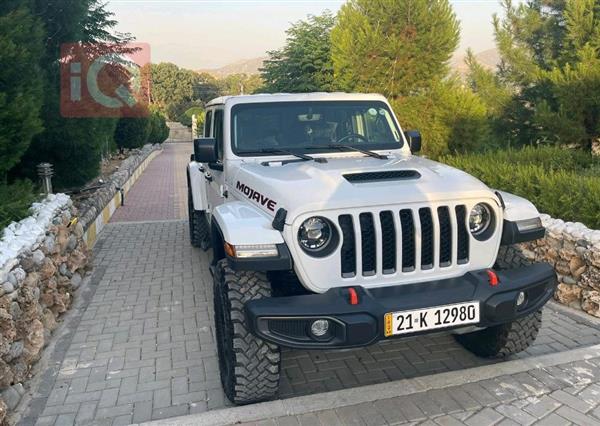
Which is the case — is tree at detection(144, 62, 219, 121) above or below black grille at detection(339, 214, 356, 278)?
above

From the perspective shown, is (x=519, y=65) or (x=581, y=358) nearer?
(x=581, y=358)

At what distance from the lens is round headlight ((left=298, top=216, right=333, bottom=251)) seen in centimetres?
294

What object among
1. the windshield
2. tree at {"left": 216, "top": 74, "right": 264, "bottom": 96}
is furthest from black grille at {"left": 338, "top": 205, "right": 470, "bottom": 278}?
tree at {"left": 216, "top": 74, "right": 264, "bottom": 96}

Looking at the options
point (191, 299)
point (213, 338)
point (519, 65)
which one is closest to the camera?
point (213, 338)

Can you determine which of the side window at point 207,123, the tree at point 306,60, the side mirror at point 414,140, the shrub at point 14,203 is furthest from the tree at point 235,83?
the side mirror at point 414,140

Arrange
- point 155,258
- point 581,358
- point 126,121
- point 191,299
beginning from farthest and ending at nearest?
point 126,121
point 155,258
point 191,299
point 581,358

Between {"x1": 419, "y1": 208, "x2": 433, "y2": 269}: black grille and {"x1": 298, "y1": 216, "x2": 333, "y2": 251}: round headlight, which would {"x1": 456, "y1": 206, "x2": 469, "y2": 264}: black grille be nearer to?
{"x1": 419, "y1": 208, "x2": 433, "y2": 269}: black grille

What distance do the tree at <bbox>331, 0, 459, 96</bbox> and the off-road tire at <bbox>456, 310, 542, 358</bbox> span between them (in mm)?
8701

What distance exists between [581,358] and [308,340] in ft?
7.46

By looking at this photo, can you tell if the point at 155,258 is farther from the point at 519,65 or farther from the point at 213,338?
the point at 519,65

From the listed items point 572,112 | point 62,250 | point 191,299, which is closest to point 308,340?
point 191,299

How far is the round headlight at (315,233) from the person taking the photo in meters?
2.94

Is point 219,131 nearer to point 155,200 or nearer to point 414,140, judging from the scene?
point 414,140

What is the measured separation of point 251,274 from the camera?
3.04 metres
